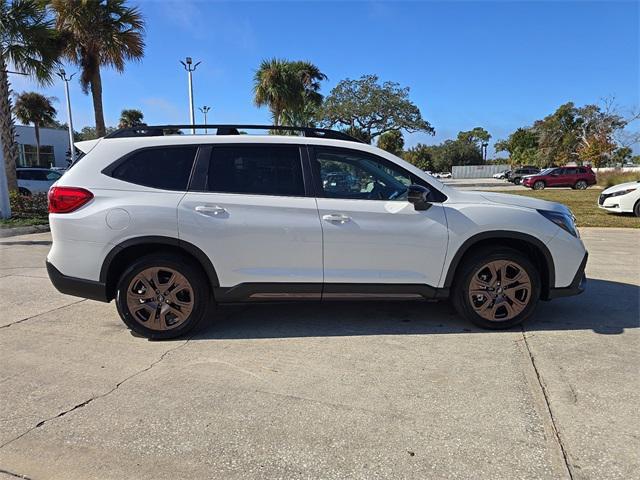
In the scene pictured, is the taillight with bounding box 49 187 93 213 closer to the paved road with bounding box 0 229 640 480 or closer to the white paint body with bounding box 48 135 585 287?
the white paint body with bounding box 48 135 585 287

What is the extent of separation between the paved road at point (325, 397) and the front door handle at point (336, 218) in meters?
1.09

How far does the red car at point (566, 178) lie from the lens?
32844mm

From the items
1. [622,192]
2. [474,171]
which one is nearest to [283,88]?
[622,192]

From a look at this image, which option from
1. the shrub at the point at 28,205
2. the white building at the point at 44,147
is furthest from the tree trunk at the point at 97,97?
the white building at the point at 44,147

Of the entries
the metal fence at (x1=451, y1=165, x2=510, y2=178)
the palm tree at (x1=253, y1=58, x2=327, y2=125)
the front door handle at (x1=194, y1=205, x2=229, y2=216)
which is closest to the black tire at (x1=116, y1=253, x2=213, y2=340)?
the front door handle at (x1=194, y1=205, x2=229, y2=216)

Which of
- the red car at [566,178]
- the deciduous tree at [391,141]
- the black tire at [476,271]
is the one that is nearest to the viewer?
the black tire at [476,271]

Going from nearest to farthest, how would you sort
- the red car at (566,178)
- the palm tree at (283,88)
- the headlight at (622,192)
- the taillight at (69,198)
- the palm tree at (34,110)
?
the taillight at (69,198) → the headlight at (622,192) → the palm tree at (283,88) → the red car at (566,178) → the palm tree at (34,110)

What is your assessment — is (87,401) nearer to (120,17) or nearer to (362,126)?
(120,17)

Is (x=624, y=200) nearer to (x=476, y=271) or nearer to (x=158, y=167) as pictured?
(x=476, y=271)

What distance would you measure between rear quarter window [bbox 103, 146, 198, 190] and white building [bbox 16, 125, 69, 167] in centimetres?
4457

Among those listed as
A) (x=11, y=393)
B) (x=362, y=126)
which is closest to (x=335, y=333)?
(x=11, y=393)

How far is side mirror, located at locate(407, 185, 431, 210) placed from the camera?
403 centimetres

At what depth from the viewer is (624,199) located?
1332 centimetres

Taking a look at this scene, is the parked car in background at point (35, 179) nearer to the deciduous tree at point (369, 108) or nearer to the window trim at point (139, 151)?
the window trim at point (139, 151)
